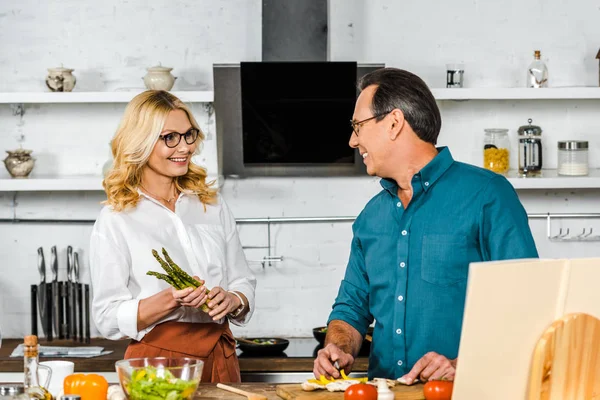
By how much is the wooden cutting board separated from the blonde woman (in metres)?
0.51

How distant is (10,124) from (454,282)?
9.47 feet

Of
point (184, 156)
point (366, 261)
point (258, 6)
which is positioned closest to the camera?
point (366, 261)

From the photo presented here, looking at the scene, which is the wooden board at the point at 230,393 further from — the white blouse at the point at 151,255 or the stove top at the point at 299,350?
the stove top at the point at 299,350

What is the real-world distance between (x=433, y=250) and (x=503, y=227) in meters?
0.20

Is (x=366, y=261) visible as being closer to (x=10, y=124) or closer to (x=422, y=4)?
(x=422, y=4)

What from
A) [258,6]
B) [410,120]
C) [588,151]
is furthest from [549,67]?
[410,120]

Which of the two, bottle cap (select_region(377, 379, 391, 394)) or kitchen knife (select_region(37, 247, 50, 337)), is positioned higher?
bottle cap (select_region(377, 379, 391, 394))

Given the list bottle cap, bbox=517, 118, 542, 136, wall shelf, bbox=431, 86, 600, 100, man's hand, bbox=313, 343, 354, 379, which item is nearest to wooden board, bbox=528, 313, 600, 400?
man's hand, bbox=313, 343, 354, 379

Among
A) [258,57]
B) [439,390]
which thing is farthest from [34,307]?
[439,390]

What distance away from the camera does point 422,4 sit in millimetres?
4359

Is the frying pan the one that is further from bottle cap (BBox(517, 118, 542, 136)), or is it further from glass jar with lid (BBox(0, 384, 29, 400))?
glass jar with lid (BBox(0, 384, 29, 400))

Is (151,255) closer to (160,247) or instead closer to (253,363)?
(160,247)

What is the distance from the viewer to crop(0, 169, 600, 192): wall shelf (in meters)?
4.02

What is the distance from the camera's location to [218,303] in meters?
2.54
